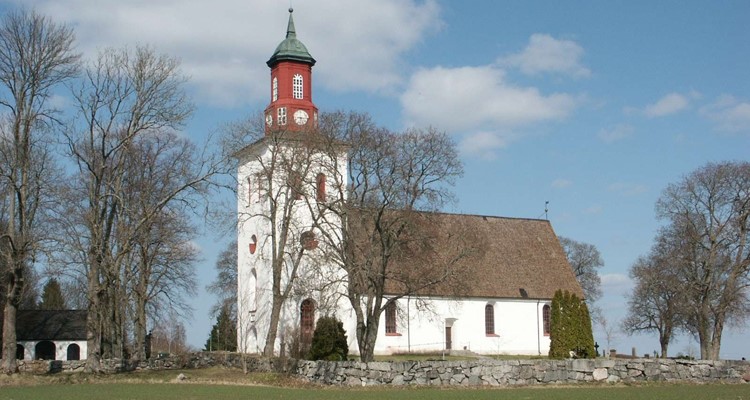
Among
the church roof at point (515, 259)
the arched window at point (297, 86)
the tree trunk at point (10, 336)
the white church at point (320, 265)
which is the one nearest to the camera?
the tree trunk at point (10, 336)

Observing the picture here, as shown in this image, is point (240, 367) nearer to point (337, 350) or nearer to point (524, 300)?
point (337, 350)

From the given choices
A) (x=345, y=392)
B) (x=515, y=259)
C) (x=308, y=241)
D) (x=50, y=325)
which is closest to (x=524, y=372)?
(x=345, y=392)

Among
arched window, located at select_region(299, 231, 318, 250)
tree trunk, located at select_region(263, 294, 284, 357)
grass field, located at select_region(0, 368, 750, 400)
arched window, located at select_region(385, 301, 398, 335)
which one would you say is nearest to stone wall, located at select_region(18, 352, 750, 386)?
grass field, located at select_region(0, 368, 750, 400)

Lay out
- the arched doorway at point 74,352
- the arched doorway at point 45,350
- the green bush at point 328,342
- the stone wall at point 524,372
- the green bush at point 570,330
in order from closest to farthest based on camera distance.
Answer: the stone wall at point 524,372 → the green bush at point 328,342 → the green bush at point 570,330 → the arched doorway at point 45,350 → the arched doorway at point 74,352

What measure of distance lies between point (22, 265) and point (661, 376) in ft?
81.6

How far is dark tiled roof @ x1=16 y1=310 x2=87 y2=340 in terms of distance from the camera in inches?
2248

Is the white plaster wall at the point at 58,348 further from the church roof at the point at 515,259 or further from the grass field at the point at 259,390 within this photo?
the church roof at the point at 515,259

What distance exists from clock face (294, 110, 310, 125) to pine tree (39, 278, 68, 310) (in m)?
37.0

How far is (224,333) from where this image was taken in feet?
189

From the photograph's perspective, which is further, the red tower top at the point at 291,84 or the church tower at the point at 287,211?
the red tower top at the point at 291,84

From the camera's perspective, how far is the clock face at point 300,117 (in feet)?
150

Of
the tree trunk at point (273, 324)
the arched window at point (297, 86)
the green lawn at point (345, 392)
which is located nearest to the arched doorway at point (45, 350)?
the tree trunk at point (273, 324)

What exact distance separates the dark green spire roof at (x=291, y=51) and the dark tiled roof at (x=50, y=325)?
23.2m

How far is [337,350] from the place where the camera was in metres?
38.7
